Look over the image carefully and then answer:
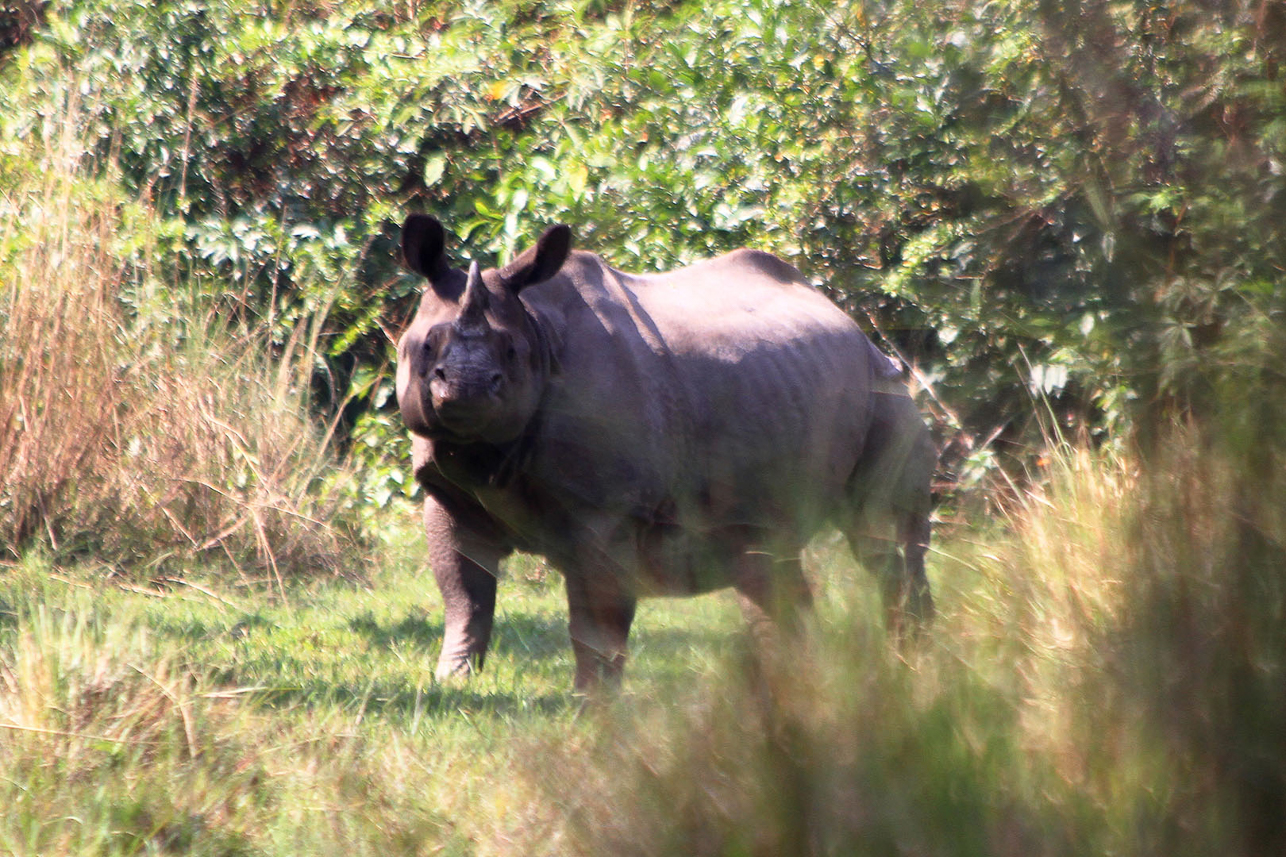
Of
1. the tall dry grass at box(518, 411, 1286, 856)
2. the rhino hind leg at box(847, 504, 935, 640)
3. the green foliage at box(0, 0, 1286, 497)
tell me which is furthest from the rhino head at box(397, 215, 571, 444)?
the tall dry grass at box(518, 411, 1286, 856)

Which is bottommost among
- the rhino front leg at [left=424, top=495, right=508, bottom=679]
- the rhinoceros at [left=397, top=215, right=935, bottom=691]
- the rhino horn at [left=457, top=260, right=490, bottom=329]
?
the rhino front leg at [left=424, top=495, right=508, bottom=679]

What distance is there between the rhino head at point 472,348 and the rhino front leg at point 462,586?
629 millimetres

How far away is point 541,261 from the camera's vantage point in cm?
480

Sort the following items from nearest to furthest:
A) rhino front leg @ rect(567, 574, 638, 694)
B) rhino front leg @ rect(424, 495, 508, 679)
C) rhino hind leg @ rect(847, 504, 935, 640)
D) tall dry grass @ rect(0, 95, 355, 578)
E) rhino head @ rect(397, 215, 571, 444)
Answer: rhino hind leg @ rect(847, 504, 935, 640) → rhino front leg @ rect(567, 574, 638, 694) → rhino head @ rect(397, 215, 571, 444) → rhino front leg @ rect(424, 495, 508, 679) → tall dry grass @ rect(0, 95, 355, 578)

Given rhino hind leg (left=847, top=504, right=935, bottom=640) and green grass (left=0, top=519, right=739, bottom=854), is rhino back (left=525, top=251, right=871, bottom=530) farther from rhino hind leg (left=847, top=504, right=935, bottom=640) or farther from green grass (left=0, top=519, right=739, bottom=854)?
rhino hind leg (left=847, top=504, right=935, bottom=640)

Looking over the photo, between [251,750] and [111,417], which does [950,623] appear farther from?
[111,417]

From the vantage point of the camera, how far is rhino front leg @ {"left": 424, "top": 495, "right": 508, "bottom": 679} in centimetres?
504

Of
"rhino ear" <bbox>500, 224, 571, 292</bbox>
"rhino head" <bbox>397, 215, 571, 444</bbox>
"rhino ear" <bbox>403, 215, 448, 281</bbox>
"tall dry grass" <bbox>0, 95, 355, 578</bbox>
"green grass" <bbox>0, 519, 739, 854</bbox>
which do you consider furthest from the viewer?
"tall dry grass" <bbox>0, 95, 355, 578</bbox>

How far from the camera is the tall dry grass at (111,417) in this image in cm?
680

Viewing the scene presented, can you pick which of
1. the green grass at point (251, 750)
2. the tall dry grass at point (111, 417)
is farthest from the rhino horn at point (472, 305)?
the tall dry grass at point (111, 417)

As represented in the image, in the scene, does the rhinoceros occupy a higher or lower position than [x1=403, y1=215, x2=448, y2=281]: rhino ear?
lower

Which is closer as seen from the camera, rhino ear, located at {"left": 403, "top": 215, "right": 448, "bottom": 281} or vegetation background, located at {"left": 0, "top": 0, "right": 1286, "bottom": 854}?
vegetation background, located at {"left": 0, "top": 0, "right": 1286, "bottom": 854}

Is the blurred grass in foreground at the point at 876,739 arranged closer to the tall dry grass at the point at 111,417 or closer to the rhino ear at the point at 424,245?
the rhino ear at the point at 424,245

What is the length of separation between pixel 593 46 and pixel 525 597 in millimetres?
3891
